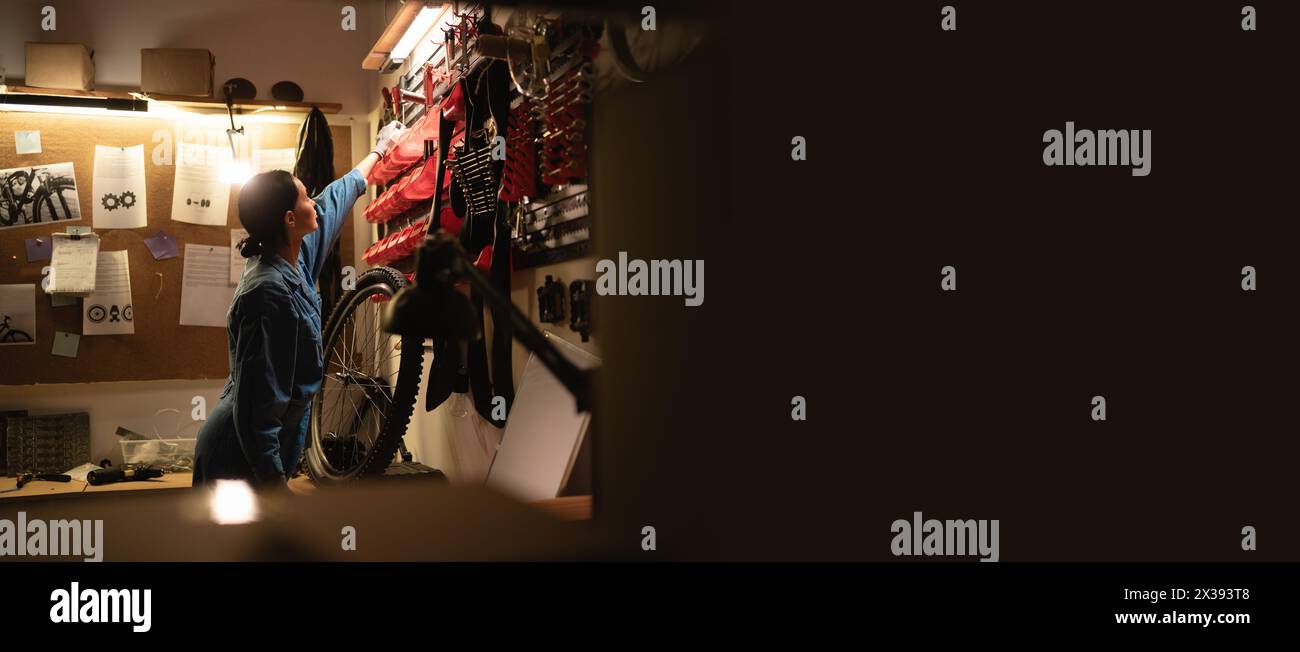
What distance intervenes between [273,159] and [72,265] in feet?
3.03

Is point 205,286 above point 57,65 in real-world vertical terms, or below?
below

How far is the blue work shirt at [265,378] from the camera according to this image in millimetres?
2213

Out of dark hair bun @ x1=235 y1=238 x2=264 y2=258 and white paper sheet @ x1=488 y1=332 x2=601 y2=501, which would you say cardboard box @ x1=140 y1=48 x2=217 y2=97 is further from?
white paper sheet @ x1=488 y1=332 x2=601 y2=501

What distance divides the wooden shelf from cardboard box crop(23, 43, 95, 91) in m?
0.03

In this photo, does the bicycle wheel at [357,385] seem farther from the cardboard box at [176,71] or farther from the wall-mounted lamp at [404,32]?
the cardboard box at [176,71]

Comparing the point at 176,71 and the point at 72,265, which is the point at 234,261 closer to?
the point at 72,265

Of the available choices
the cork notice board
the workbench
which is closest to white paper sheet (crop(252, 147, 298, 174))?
the cork notice board

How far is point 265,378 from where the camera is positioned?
223 cm

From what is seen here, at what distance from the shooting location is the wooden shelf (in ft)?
12.0

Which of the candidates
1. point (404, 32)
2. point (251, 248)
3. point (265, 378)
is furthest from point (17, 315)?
point (265, 378)

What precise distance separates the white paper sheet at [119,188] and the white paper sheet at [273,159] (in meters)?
0.46

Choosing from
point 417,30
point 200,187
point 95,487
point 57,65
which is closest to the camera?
point 417,30
